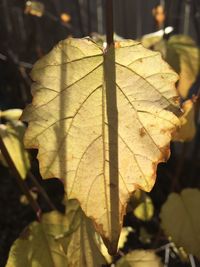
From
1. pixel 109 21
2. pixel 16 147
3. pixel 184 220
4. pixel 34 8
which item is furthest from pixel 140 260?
pixel 34 8

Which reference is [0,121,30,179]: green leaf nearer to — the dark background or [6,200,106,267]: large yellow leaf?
[6,200,106,267]: large yellow leaf

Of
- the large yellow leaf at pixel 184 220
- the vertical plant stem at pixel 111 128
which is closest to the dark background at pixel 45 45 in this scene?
the large yellow leaf at pixel 184 220

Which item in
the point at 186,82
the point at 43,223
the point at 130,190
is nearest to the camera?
the point at 130,190

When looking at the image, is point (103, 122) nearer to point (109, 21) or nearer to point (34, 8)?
point (109, 21)

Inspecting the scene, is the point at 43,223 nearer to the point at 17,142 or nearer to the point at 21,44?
the point at 17,142

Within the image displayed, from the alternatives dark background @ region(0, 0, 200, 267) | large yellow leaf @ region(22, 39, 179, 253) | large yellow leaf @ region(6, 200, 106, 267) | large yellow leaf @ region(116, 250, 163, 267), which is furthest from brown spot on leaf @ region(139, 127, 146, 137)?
dark background @ region(0, 0, 200, 267)

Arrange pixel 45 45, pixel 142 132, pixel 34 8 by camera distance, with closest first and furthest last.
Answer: pixel 142 132
pixel 34 8
pixel 45 45

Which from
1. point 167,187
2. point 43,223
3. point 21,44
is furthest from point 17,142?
point 21,44
